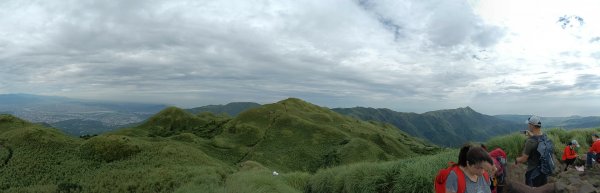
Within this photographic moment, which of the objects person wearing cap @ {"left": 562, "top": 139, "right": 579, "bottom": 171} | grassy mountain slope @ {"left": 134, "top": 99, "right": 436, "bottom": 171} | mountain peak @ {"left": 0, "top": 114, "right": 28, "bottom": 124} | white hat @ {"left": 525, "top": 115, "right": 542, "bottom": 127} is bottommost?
grassy mountain slope @ {"left": 134, "top": 99, "right": 436, "bottom": 171}

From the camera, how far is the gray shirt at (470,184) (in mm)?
6193

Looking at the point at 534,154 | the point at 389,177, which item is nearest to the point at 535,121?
the point at 534,154

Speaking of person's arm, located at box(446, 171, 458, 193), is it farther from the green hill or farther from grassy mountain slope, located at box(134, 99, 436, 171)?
grassy mountain slope, located at box(134, 99, 436, 171)

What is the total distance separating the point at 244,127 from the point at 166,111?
3890 cm

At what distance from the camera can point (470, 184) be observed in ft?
20.7

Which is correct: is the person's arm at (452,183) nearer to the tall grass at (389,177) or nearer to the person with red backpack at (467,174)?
the person with red backpack at (467,174)

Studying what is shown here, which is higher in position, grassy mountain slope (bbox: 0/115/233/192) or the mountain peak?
the mountain peak

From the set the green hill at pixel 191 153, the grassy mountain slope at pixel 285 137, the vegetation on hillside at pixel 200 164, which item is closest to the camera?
the vegetation on hillside at pixel 200 164

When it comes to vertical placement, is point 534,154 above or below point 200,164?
above

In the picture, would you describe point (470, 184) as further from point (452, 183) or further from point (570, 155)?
point (570, 155)

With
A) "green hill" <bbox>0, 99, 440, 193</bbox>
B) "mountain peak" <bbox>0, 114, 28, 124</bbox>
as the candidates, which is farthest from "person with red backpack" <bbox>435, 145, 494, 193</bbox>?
"mountain peak" <bbox>0, 114, 28, 124</bbox>

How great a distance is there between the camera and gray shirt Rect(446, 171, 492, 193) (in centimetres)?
619

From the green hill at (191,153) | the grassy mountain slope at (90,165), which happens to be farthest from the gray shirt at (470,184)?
the grassy mountain slope at (90,165)

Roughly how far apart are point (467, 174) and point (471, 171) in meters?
0.16
